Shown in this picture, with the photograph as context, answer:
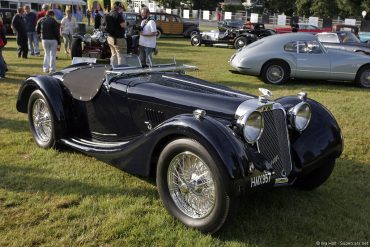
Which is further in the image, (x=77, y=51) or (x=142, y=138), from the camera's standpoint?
(x=77, y=51)

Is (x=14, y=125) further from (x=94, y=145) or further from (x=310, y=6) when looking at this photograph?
(x=310, y=6)

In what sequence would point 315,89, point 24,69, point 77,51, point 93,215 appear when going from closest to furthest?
point 93,215 → point 315,89 → point 24,69 → point 77,51

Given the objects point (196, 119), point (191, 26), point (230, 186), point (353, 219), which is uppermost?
point (191, 26)

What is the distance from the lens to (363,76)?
34.8ft

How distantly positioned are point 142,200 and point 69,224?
2.42 ft

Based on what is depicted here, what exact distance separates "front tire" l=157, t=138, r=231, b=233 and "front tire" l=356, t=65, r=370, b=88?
28.9 feet

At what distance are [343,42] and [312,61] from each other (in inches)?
199

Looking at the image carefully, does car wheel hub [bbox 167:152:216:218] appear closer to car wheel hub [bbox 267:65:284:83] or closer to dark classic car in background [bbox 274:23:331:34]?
car wheel hub [bbox 267:65:284:83]

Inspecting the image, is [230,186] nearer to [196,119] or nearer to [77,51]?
[196,119]

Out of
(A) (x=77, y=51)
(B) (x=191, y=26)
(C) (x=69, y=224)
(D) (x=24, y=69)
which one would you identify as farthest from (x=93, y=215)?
(B) (x=191, y=26)

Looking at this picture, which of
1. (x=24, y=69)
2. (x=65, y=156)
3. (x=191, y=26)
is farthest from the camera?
(x=191, y=26)

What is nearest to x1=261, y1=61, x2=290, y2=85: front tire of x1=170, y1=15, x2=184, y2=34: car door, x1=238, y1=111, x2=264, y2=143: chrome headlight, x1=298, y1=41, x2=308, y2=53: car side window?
x1=298, y1=41, x2=308, y2=53: car side window

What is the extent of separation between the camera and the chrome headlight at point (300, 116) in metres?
3.81

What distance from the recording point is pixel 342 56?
412 inches
